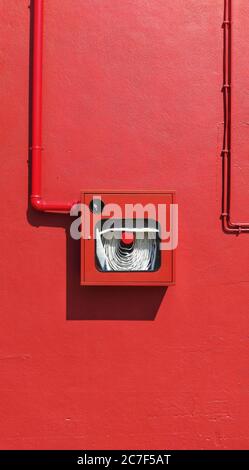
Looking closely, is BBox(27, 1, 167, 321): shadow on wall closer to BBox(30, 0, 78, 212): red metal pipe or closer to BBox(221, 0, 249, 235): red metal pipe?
BBox(30, 0, 78, 212): red metal pipe

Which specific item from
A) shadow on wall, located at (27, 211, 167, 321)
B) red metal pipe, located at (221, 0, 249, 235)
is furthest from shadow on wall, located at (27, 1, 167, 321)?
red metal pipe, located at (221, 0, 249, 235)

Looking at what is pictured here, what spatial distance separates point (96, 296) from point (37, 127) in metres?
0.94

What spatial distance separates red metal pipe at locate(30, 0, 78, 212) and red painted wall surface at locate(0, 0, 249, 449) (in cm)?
6

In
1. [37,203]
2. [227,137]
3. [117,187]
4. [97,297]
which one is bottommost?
[97,297]

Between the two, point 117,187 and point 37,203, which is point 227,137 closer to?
point 117,187

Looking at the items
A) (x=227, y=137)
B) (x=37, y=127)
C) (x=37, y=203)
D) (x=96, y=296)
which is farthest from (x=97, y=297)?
(x=227, y=137)

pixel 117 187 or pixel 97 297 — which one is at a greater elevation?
pixel 117 187

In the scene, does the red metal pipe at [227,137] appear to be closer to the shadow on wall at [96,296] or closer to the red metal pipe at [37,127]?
the shadow on wall at [96,296]

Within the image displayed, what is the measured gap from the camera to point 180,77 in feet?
8.57

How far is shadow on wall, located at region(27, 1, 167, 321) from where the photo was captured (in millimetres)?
2621

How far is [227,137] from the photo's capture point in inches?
103
